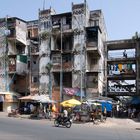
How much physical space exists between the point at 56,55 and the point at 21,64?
5.49m

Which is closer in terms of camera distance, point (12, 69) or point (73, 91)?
Answer: point (73, 91)

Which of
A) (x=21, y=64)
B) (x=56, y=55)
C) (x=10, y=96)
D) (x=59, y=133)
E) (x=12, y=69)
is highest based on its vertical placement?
(x=56, y=55)

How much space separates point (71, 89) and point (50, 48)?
22.9 ft

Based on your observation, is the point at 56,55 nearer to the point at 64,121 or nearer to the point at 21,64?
the point at 21,64

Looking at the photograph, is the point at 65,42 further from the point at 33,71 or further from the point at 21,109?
the point at 21,109

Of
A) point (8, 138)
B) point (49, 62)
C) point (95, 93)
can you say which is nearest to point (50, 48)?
point (49, 62)

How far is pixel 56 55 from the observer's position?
148 ft

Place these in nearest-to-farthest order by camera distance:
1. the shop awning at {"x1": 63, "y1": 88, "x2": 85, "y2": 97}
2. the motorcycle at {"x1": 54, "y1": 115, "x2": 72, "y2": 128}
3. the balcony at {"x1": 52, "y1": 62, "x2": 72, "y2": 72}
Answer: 1. the motorcycle at {"x1": 54, "y1": 115, "x2": 72, "y2": 128}
2. the shop awning at {"x1": 63, "y1": 88, "x2": 85, "y2": 97}
3. the balcony at {"x1": 52, "y1": 62, "x2": 72, "y2": 72}

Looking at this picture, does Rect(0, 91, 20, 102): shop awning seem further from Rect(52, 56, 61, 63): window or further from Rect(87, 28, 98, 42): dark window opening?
Rect(87, 28, 98, 42): dark window opening

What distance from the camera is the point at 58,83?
45.8 metres

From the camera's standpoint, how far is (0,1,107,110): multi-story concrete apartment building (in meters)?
43.2

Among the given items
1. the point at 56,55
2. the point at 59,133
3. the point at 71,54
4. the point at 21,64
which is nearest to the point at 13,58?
the point at 21,64

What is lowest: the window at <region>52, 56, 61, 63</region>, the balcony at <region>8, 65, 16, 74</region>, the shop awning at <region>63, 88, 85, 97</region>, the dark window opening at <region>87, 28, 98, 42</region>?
the shop awning at <region>63, 88, 85, 97</region>

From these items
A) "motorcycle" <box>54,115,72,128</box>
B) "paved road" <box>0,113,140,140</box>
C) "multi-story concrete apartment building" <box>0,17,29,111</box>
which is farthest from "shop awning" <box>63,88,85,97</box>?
"paved road" <box>0,113,140,140</box>
